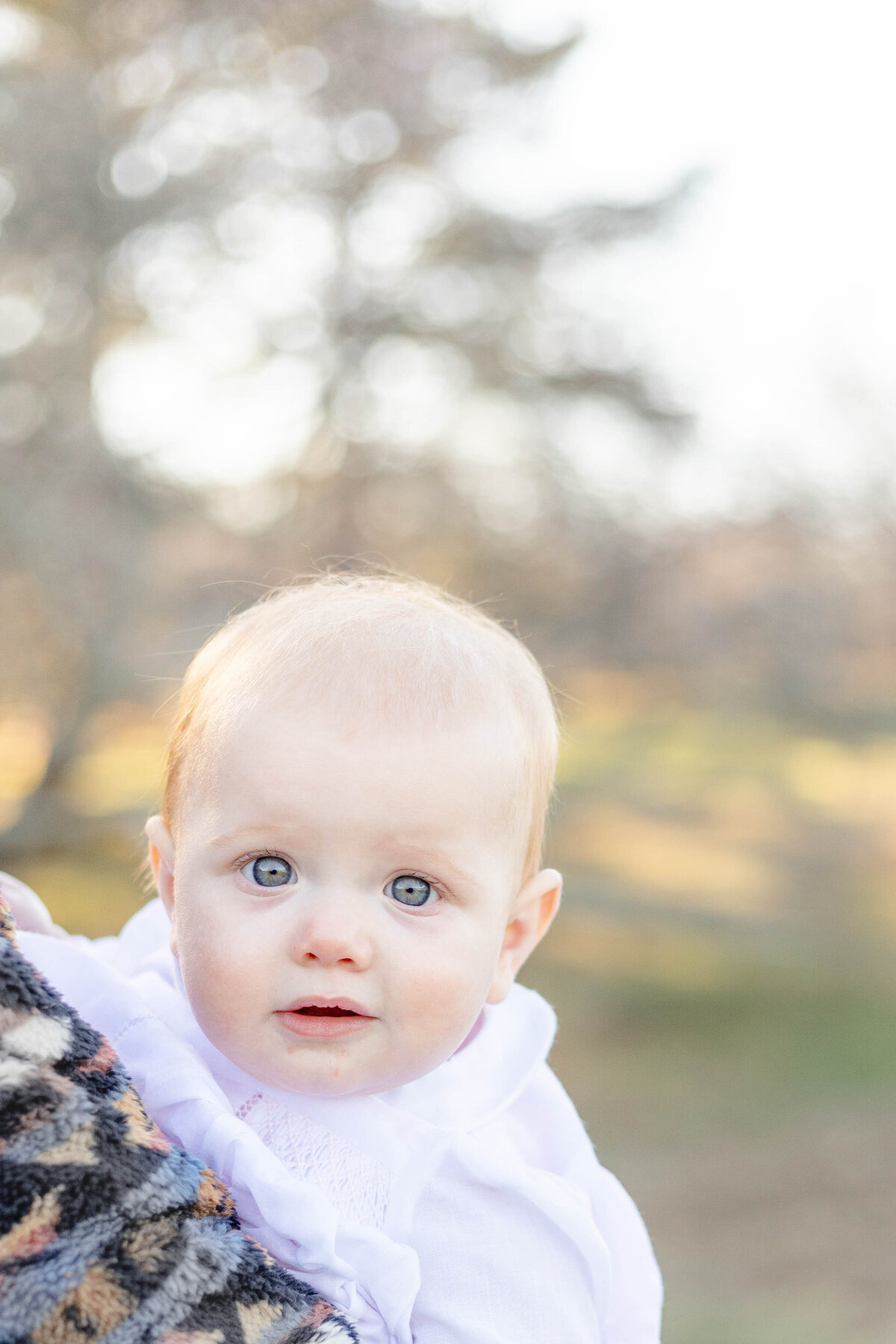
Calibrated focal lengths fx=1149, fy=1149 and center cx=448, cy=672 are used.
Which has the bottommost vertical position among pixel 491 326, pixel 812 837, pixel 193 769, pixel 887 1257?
pixel 887 1257

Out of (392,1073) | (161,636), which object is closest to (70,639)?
(161,636)

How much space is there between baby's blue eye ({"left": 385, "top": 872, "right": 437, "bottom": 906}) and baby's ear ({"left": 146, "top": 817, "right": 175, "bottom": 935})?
0.71 ft

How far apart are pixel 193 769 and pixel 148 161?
565 cm

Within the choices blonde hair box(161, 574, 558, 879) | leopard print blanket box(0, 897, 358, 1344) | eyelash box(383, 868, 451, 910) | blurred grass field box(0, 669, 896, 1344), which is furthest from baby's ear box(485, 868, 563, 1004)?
blurred grass field box(0, 669, 896, 1344)

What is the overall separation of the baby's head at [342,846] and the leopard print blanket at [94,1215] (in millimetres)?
176

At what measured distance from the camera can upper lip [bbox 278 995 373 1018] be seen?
2.81ft

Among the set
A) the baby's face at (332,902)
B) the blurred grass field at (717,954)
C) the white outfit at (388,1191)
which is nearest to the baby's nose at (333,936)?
the baby's face at (332,902)

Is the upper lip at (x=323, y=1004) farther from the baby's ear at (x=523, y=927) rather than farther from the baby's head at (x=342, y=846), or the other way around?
the baby's ear at (x=523, y=927)

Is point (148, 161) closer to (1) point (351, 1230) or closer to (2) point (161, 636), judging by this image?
(2) point (161, 636)

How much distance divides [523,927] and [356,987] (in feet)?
0.84

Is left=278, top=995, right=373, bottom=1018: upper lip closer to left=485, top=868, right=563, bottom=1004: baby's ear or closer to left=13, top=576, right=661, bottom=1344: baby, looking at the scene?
left=13, top=576, right=661, bottom=1344: baby

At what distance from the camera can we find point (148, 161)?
5.78 meters

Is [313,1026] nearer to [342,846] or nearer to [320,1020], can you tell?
[320,1020]

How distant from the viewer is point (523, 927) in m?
1.09
